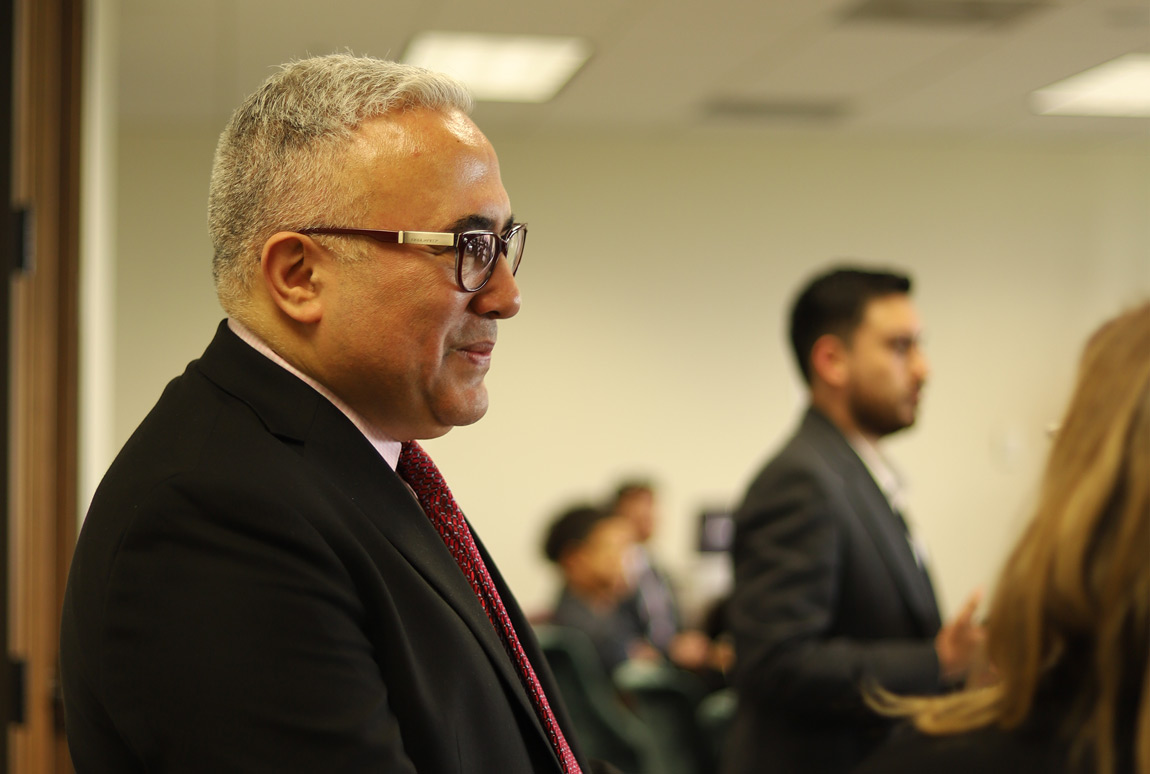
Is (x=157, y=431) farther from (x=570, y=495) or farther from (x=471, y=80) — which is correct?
(x=570, y=495)

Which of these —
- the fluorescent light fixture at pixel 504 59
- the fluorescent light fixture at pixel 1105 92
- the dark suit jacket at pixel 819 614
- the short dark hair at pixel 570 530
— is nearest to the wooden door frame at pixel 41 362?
the dark suit jacket at pixel 819 614

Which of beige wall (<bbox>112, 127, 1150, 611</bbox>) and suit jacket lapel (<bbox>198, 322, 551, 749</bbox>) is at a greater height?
beige wall (<bbox>112, 127, 1150, 611</bbox>)

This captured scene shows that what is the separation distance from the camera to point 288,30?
4156mm

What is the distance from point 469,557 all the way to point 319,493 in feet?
0.78

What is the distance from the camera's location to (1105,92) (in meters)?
5.25

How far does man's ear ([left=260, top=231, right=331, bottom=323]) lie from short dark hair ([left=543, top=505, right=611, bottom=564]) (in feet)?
11.4

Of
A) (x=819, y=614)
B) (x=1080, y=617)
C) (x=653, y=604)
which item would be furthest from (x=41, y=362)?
(x=653, y=604)

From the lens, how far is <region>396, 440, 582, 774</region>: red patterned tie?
106 cm

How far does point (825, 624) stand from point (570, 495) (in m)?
4.19

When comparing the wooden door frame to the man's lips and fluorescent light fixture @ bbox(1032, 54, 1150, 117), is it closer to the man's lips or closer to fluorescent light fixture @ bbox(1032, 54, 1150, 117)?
the man's lips

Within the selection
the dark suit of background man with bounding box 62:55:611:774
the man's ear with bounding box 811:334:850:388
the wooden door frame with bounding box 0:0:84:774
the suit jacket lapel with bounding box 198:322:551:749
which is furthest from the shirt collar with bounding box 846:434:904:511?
the wooden door frame with bounding box 0:0:84:774

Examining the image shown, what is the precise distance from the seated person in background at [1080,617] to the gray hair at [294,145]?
0.66m

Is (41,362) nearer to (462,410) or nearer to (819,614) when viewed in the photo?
(462,410)

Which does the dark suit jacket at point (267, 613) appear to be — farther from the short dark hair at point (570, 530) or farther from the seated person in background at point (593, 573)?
the short dark hair at point (570, 530)
